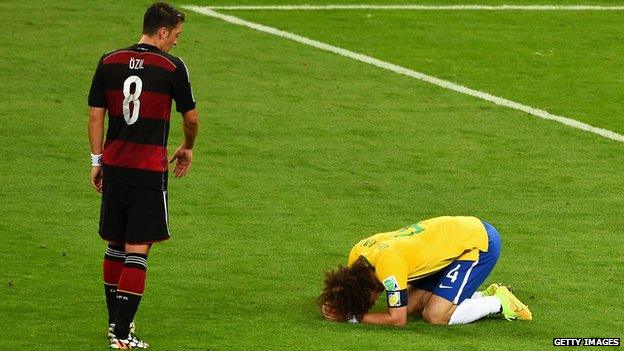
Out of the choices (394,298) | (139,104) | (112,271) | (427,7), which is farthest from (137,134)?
(427,7)

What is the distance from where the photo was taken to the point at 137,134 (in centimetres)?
939

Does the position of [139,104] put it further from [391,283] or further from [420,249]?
[420,249]

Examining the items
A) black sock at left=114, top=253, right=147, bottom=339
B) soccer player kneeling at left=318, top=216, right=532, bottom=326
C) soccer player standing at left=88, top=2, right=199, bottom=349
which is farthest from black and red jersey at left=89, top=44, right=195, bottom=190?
soccer player kneeling at left=318, top=216, right=532, bottom=326

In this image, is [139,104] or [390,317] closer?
[139,104]

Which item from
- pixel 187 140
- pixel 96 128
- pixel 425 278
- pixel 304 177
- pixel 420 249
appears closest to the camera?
pixel 96 128

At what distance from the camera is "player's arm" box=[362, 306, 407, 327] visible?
1015 cm

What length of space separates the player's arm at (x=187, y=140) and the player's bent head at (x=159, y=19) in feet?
1.81

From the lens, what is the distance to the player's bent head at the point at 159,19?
30.7 feet

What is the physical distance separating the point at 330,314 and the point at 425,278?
0.87 metres

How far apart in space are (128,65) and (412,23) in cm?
1347

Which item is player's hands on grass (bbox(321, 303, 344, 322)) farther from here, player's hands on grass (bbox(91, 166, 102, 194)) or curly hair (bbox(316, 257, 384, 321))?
player's hands on grass (bbox(91, 166, 102, 194))

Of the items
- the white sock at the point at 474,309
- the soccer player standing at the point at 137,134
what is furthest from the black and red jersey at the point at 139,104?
the white sock at the point at 474,309

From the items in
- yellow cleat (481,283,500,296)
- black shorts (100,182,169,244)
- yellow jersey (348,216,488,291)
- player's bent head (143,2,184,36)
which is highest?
player's bent head (143,2,184,36)

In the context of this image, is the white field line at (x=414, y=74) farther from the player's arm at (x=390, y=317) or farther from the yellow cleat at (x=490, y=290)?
the player's arm at (x=390, y=317)
